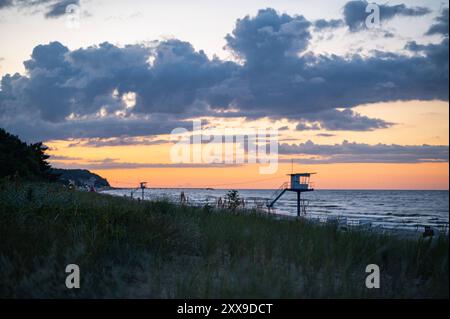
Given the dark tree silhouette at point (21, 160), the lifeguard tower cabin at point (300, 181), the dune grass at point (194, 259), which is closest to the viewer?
the dune grass at point (194, 259)

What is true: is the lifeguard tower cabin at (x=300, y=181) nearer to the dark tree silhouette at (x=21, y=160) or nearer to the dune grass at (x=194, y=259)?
the dark tree silhouette at (x=21, y=160)

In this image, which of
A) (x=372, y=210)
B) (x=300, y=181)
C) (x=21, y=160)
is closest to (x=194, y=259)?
(x=21, y=160)

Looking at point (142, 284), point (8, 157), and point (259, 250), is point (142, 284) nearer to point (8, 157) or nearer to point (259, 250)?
point (259, 250)

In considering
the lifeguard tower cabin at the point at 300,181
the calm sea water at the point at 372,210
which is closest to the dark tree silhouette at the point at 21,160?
the calm sea water at the point at 372,210

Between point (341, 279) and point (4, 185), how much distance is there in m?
12.1

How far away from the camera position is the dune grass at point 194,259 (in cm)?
639

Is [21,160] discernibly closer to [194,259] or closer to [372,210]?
[194,259]

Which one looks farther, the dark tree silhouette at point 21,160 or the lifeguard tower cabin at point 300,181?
the lifeguard tower cabin at point 300,181

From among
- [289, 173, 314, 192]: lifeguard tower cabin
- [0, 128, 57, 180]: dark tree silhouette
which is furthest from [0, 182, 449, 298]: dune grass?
[289, 173, 314, 192]: lifeguard tower cabin

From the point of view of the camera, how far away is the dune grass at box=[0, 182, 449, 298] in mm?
6391

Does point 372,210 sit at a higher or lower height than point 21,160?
lower

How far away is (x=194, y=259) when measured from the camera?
27.6 ft

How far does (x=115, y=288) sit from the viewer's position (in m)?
6.78
